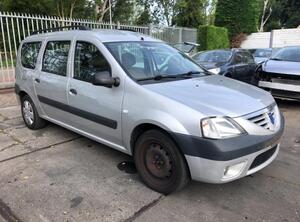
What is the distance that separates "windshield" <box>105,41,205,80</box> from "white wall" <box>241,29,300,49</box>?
18.8m

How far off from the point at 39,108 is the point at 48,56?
2.94 feet

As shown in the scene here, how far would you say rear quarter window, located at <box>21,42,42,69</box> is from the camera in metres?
4.91

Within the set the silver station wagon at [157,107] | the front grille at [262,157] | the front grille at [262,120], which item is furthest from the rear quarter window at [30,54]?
the front grille at [262,157]

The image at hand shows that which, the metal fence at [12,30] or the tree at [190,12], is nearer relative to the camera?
the metal fence at [12,30]

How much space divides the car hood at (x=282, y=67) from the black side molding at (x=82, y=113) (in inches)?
188

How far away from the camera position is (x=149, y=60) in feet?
12.4

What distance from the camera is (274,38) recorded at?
20969 millimetres

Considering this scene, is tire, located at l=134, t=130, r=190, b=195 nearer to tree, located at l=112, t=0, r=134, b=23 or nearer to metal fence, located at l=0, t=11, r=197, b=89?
metal fence, located at l=0, t=11, r=197, b=89

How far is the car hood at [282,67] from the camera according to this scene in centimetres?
666

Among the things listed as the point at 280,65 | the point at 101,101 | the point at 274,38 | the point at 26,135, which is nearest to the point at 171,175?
the point at 101,101

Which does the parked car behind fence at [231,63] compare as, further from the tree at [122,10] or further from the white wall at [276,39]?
the tree at [122,10]

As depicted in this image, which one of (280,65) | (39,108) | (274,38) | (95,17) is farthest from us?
(95,17)

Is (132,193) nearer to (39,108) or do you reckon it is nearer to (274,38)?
(39,108)

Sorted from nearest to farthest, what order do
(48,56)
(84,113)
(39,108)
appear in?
(84,113)
(48,56)
(39,108)
